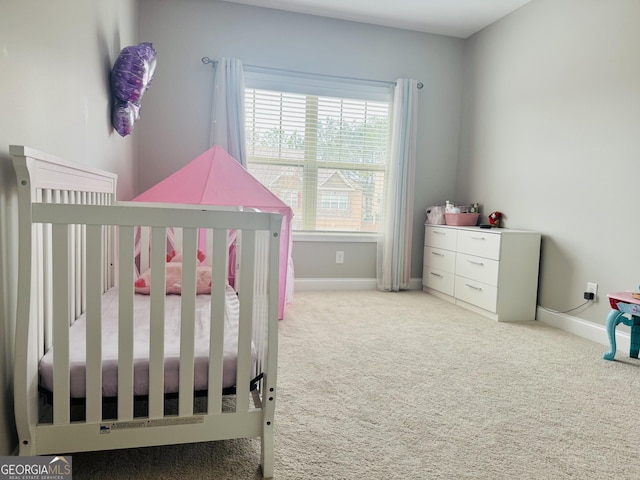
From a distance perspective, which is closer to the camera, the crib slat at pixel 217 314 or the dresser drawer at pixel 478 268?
the crib slat at pixel 217 314

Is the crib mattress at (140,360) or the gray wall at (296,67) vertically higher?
the gray wall at (296,67)

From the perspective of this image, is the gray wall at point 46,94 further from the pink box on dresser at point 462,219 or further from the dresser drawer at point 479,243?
the pink box on dresser at point 462,219

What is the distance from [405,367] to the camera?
214 centimetres

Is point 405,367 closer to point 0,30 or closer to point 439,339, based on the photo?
point 439,339

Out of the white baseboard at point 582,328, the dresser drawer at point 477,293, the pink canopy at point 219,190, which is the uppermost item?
the pink canopy at point 219,190

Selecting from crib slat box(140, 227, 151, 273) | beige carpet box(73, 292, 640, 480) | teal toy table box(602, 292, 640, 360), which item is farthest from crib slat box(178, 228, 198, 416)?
teal toy table box(602, 292, 640, 360)

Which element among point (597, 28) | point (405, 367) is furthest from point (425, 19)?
point (405, 367)

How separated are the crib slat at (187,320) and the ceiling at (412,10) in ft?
10.0

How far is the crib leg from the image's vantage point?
4.07 ft

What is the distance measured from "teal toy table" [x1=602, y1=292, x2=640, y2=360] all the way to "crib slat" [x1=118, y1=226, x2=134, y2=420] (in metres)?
2.37

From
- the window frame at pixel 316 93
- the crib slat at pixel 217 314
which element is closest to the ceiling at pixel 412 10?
the window frame at pixel 316 93

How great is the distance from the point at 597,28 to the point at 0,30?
127 inches

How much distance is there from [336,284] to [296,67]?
200 centimetres

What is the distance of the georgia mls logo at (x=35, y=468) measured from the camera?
1.05 metres
